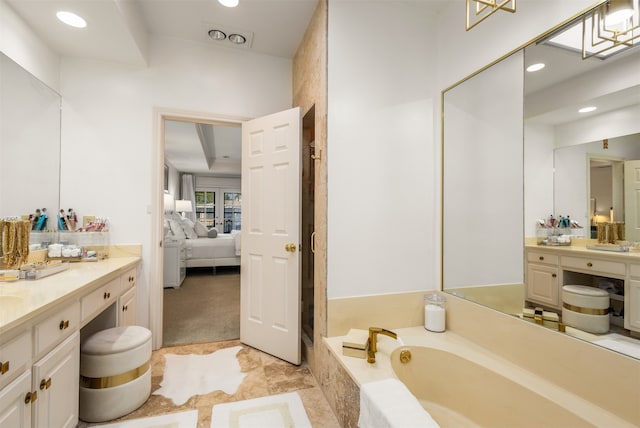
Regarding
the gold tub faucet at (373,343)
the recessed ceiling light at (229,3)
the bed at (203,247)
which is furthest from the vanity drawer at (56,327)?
the bed at (203,247)

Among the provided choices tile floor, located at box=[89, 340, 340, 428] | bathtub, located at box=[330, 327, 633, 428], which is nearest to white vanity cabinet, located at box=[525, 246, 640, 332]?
bathtub, located at box=[330, 327, 633, 428]

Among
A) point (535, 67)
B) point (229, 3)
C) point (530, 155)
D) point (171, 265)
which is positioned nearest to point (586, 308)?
point (530, 155)

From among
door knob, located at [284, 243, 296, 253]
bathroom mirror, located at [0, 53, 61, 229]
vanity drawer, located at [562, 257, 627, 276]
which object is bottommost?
door knob, located at [284, 243, 296, 253]

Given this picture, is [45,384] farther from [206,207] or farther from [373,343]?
[206,207]

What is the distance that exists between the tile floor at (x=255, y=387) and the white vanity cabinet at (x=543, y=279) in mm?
1300

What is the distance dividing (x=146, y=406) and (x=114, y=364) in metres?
0.35

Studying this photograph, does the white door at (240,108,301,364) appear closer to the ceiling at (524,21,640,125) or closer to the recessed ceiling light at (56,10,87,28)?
the recessed ceiling light at (56,10,87,28)

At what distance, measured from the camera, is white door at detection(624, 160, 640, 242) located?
119 cm

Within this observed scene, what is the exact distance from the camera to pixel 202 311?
356 centimetres

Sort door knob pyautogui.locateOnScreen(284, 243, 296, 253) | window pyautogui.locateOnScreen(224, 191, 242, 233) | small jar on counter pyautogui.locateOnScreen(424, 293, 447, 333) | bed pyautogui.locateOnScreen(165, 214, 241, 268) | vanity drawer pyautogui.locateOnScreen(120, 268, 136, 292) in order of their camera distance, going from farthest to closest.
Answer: window pyautogui.locateOnScreen(224, 191, 242, 233) < bed pyautogui.locateOnScreen(165, 214, 241, 268) < door knob pyautogui.locateOnScreen(284, 243, 296, 253) < vanity drawer pyautogui.locateOnScreen(120, 268, 136, 292) < small jar on counter pyautogui.locateOnScreen(424, 293, 447, 333)

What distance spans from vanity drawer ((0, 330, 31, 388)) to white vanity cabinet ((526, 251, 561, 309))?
7.42 ft

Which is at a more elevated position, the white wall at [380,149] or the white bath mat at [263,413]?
the white wall at [380,149]

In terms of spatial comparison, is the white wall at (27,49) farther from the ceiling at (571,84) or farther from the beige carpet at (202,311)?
the ceiling at (571,84)

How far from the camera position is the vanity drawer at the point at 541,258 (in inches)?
59.1
